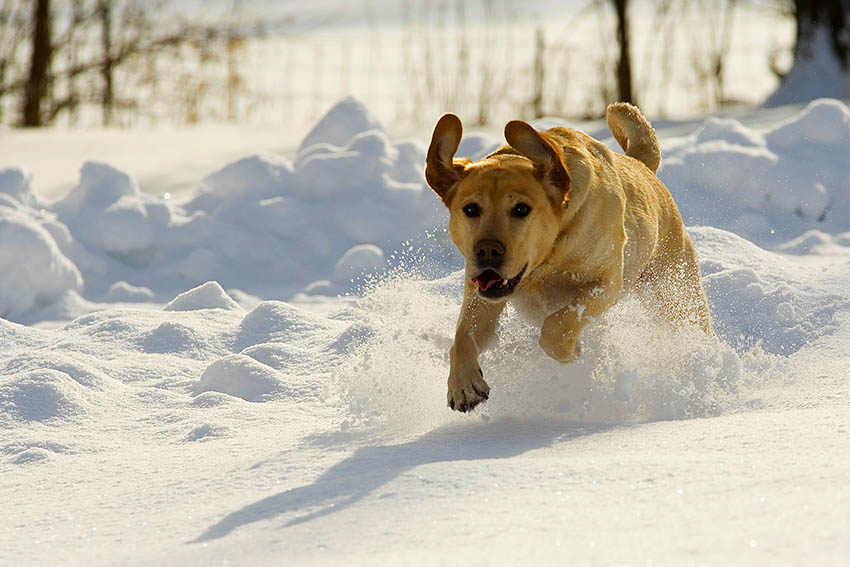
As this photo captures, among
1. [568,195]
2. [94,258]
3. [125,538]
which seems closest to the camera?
[125,538]

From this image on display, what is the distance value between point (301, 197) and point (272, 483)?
463 cm

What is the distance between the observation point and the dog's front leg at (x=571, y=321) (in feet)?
12.5

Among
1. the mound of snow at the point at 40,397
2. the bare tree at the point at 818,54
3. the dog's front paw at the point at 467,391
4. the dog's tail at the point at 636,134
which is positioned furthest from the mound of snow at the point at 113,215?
the bare tree at the point at 818,54

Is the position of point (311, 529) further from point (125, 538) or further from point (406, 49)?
point (406, 49)

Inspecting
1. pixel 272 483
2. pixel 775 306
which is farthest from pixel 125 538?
pixel 775 306

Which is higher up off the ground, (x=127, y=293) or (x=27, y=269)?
(x=27, y=269)

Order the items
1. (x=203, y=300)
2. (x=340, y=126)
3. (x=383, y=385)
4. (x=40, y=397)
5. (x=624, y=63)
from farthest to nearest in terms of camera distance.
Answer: (x=624, y=63)
(x=340, y=126)
(x=203, y=300)
(x=40, y=397)
(x=383, y=385)

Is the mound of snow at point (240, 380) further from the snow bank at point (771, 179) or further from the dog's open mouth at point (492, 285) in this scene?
the snow bank at point (771, 179)

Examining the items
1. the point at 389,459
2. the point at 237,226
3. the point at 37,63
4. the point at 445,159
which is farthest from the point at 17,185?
the point at 37,63

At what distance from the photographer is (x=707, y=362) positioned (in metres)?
4.09

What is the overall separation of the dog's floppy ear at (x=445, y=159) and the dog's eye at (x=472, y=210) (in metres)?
0.17

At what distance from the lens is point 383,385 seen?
3.96 meters

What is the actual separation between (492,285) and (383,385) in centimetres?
60

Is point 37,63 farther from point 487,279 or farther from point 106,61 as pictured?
point 487,279
